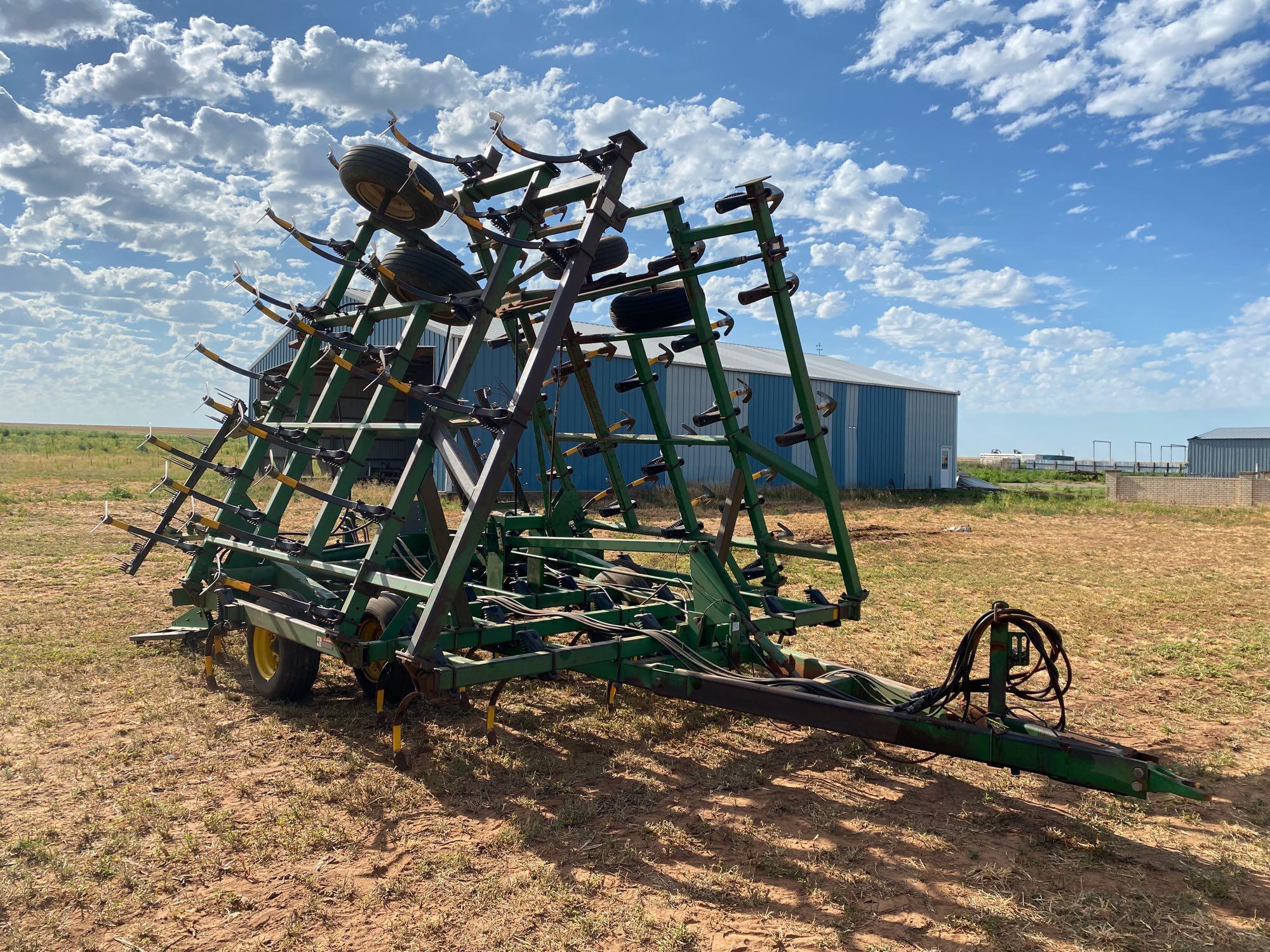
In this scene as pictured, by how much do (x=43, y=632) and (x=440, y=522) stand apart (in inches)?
203

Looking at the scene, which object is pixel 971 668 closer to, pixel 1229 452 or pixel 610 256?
pixel 610 256

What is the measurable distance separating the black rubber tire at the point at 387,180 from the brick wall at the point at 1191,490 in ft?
96.7

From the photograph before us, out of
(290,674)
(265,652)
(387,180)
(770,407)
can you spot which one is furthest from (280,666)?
(770,407)

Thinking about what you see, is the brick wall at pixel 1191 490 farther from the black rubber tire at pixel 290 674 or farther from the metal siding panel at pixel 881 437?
the black rubber tire at pixel 290 674

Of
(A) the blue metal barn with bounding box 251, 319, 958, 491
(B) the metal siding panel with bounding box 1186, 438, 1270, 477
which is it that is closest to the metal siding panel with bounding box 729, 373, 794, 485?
(A) the blue metal barn with bounding box 251, 319, 958, 491

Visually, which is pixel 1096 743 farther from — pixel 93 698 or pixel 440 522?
pixel 93 698

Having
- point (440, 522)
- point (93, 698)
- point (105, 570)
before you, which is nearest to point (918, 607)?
point (440, 522)

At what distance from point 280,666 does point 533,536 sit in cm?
205

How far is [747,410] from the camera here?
24.7 m

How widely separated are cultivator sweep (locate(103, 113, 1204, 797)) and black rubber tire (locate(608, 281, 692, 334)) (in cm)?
2

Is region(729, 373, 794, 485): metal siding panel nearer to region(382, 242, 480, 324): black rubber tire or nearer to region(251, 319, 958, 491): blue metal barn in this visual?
region(251, 319, 958, 491): blue metal barn

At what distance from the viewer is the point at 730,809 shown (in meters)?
4.34

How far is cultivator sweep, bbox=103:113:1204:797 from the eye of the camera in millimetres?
4125

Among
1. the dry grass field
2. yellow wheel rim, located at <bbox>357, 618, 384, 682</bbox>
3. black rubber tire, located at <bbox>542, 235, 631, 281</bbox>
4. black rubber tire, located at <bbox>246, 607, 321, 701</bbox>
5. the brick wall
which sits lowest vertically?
the dry grass field
